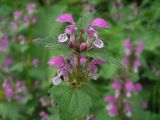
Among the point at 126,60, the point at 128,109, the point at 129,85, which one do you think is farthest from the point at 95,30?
the point at 126,60

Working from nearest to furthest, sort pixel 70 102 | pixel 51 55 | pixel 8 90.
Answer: pixel 70 102 → pixel 51 55 → pixel 8 90

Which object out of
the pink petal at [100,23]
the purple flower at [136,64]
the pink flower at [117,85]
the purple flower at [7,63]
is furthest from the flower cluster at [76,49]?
the purple flower at [7,63]

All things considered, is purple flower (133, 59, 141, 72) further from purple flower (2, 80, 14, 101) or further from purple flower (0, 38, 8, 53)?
purple flower (0, 38, 8, 53)

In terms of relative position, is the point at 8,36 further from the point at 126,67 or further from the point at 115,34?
the point at 126,67

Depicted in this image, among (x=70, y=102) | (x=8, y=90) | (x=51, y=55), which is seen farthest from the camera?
(x=8, y=90)

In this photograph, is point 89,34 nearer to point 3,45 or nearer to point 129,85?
point 129,85

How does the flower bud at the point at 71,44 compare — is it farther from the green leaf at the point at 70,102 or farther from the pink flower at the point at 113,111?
the pink flower at the point at 113,111
